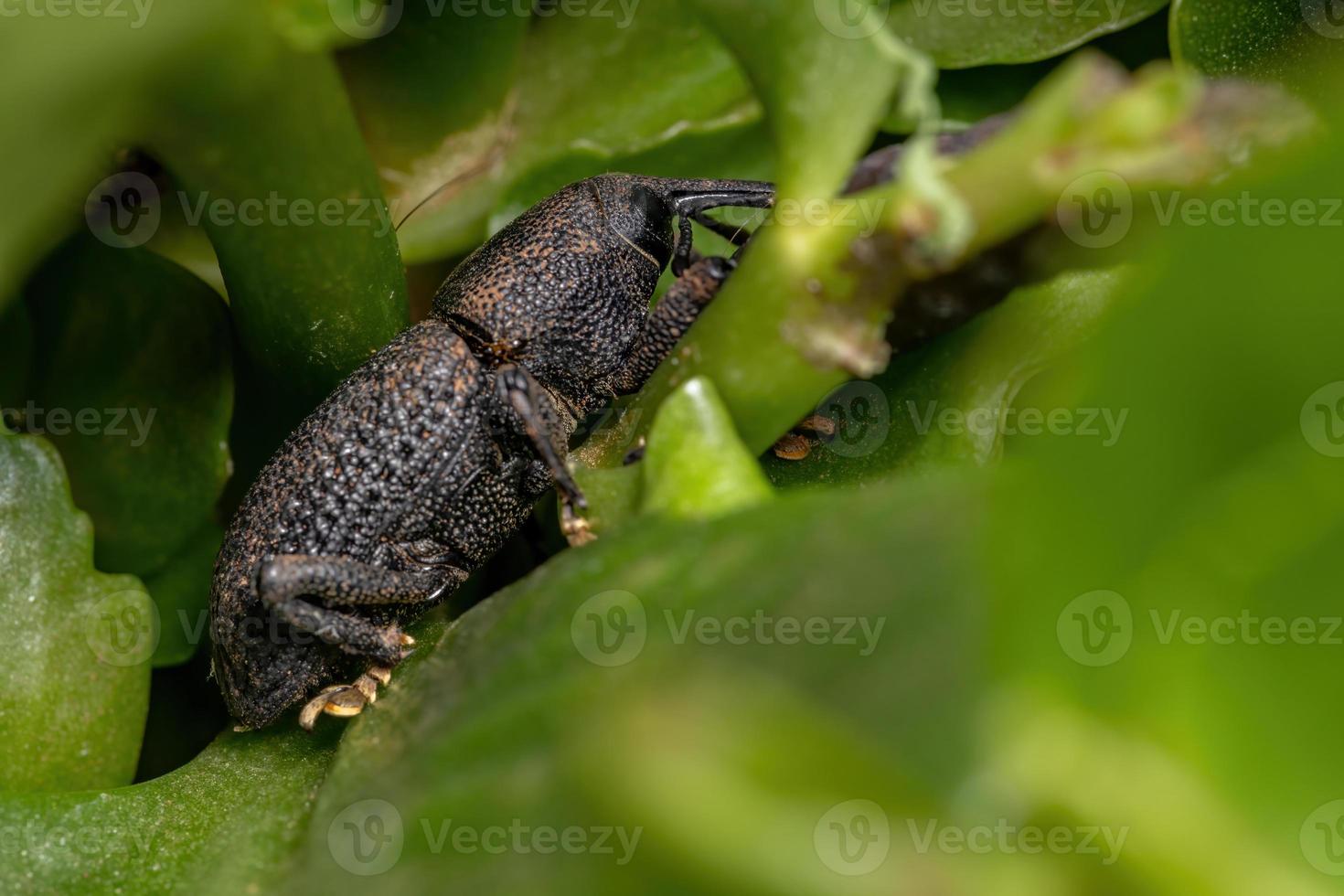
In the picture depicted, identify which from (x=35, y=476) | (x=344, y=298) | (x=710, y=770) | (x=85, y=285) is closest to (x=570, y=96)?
(x=344, y=298)

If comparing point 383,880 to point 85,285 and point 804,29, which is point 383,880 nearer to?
point 804,29
